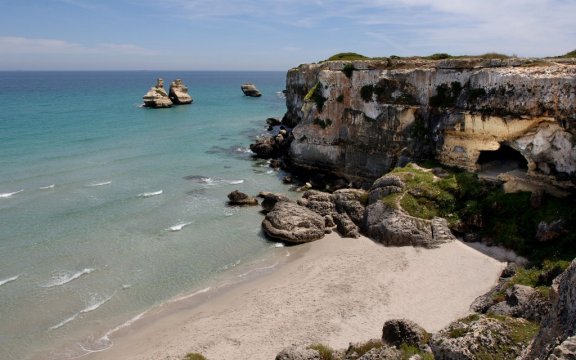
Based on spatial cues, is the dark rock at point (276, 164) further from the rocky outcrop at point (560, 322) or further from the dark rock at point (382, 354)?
the rocky outcrop at point (560, 322)

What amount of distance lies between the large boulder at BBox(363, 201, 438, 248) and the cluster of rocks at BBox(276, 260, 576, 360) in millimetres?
9646

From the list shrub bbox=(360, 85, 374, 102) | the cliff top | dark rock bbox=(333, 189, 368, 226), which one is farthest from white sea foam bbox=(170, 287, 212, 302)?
the cliff top

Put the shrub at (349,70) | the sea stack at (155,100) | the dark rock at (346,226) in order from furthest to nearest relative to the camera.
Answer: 1. the sea stack at (155,100)
2. the shrub at (349,70)
3. the dark rock at (346,226)

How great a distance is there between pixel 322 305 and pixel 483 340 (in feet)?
37.8

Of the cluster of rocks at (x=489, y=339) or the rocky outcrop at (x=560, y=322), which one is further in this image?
the cluster of rocks at (x=489, y=339)

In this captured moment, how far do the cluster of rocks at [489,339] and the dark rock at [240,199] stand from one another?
21.5 meters

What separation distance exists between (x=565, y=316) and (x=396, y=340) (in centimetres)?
965

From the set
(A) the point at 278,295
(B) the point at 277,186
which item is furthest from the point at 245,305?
(B) the point at 277,186

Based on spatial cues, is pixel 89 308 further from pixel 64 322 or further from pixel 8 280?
pixel 8 280

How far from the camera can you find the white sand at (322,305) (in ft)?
65.0

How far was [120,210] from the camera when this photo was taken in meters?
36.0

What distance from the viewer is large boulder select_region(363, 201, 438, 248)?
28141 mm

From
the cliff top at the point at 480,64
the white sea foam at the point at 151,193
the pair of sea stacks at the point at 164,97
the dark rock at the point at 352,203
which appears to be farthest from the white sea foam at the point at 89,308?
the pair of sea stacks at the point at 164,97

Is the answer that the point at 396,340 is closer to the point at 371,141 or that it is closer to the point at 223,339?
the point at 223,339
